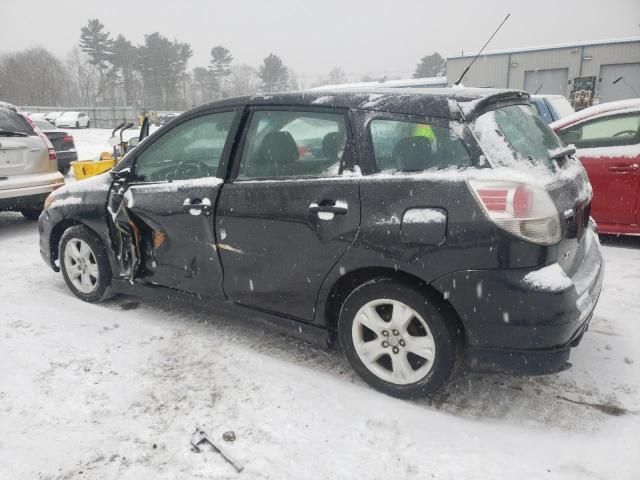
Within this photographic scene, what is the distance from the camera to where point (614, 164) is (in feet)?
17.5

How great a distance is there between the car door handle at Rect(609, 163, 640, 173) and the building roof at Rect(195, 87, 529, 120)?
2.89 meters

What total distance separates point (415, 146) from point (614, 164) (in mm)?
3774

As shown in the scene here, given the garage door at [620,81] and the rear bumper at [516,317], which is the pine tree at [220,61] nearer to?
the garage door at [620,81]

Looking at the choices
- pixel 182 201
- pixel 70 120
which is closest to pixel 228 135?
pixel 182 201

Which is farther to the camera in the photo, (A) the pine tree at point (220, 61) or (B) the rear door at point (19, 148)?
(A) the pine tree at point (220, 61)

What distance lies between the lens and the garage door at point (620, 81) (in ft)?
97.8

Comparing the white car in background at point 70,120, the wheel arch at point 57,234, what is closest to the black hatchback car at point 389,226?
the wheel arch at point 57,234

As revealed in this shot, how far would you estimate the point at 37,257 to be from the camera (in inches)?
223

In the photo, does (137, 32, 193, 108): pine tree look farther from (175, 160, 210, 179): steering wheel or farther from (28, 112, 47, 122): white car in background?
(175, 160, 210, 179): steering wheel

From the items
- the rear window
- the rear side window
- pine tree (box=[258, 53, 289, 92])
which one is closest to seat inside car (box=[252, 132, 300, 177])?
the rear side window

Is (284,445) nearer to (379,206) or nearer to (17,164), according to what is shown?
(379,206)

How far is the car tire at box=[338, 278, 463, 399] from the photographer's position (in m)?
2.57

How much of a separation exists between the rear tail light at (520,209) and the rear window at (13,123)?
634 centimetres

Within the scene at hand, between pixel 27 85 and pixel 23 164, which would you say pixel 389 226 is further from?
pixel 27 85
